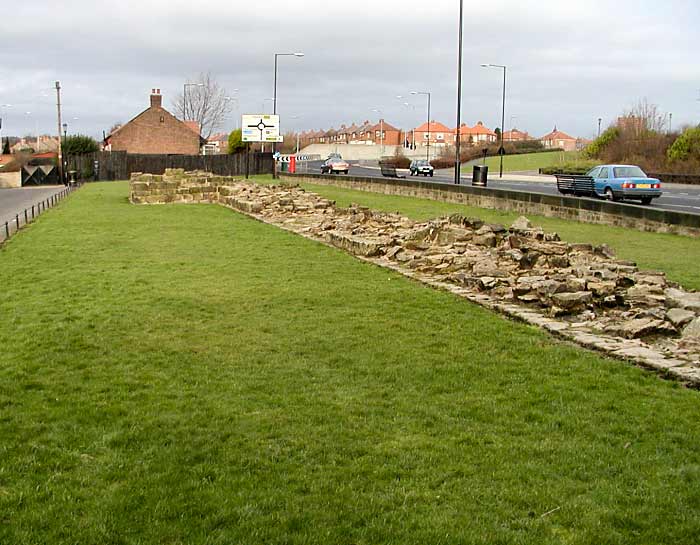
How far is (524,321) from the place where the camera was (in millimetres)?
8914

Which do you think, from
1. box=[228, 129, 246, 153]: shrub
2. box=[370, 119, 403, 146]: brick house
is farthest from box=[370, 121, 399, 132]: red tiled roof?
box=[228, 129, 246, 153]: shrub

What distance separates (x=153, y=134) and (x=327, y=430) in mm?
84280

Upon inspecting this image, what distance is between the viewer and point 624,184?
2889 cm

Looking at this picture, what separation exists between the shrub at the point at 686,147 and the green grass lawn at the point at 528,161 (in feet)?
68.8

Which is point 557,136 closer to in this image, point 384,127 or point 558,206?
point 384,127

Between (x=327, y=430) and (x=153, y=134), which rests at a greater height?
(x=153, y=134)

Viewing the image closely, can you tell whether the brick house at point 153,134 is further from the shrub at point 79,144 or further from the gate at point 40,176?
the gate at point 40,176

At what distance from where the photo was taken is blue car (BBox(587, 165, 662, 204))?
28734 mm

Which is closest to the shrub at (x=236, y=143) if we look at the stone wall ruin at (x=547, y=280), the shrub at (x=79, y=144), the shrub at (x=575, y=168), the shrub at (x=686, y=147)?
the shrub at (x=79, y=144)

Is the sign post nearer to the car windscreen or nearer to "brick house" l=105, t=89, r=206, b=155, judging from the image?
"brick house" l=105, t=89, r=206, b=155

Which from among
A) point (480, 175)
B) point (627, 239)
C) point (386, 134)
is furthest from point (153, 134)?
point (386, 134)

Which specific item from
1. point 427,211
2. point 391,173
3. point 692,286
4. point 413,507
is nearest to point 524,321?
point 692,286

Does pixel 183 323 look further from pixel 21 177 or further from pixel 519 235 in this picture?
pixel 21 177

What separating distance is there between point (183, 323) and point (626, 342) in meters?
4.83
